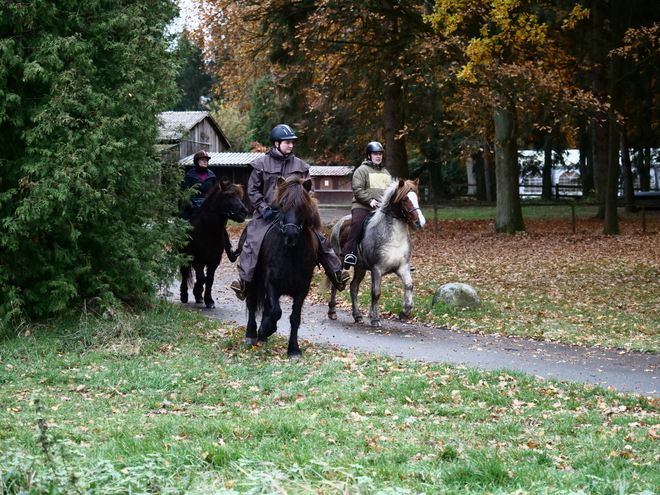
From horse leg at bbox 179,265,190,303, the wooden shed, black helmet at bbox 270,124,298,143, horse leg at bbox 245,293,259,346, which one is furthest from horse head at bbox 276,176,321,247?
the wooden shed

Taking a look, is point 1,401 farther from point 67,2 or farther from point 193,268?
point 193,268

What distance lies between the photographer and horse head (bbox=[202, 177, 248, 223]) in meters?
13.6

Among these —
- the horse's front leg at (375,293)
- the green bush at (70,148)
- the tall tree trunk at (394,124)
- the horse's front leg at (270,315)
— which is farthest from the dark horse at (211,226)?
the tall tree trunk at (394,124)

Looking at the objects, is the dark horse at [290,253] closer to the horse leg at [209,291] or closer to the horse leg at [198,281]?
the horse leg at [209,291]

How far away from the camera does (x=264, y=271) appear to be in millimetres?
9945

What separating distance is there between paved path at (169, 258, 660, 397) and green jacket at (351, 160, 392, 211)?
2089 millimetres

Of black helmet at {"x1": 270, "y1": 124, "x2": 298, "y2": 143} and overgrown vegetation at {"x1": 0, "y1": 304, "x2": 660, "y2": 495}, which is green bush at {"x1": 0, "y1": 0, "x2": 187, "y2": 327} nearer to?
overgrown vegetation at {"x1": 0, "y1": 304, "x2": 660, "y2": 495}

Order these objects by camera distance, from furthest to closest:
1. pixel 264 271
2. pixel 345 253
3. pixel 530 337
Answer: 1. pixel 345 253
2. pixel 530 337
3. pixel 264 271

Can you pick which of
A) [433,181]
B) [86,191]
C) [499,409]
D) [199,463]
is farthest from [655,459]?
[433,181]

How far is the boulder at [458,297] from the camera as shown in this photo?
13.7 m

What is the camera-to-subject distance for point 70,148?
9.98 meters

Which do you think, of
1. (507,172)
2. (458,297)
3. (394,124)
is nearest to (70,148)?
(458,297)

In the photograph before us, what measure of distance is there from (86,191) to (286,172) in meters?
2.56

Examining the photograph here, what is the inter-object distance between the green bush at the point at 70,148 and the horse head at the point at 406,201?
3.79 metres
